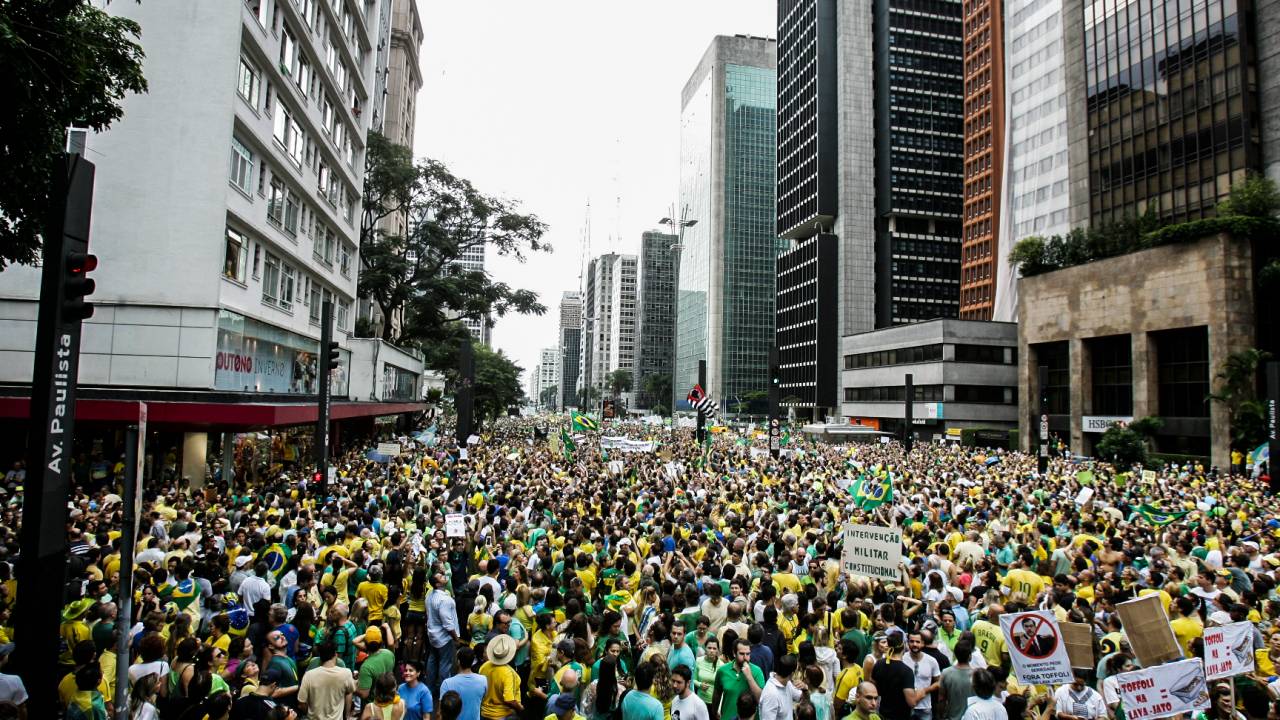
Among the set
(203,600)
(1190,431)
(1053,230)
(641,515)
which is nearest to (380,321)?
(641,515)

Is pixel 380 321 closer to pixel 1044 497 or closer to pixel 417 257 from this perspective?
pixel 417 257

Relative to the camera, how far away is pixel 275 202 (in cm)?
2728

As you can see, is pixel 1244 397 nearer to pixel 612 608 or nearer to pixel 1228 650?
pixel 1228 650

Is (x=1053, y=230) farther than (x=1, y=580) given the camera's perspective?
Yes

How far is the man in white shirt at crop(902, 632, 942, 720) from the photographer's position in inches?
271

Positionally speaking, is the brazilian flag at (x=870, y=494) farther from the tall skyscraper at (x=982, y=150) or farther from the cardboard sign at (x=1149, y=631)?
the tall skyscraper at (x=982, y=150)

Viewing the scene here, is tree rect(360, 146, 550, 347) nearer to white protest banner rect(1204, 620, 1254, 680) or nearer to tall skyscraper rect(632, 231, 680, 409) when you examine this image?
white protest banner rect(1204, 620, 1254, 680)

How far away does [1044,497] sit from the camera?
64.4 ft

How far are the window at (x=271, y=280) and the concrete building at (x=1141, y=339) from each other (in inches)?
1341

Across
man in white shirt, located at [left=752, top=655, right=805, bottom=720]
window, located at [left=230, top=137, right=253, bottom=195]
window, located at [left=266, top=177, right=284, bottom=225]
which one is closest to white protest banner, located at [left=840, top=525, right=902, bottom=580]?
man in white shirt, located at [left=752, top=655, right=805, bottom=720]

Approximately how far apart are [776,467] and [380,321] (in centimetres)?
4064

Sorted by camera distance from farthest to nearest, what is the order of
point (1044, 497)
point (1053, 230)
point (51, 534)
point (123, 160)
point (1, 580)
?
point (1053, 230)
point (123, 160)
point (1044, 497)
point (1, 580)
point (51, 534)

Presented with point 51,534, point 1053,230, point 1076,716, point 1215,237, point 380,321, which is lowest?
point 1076,716

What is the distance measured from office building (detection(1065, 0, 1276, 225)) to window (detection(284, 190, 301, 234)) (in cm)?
5465
